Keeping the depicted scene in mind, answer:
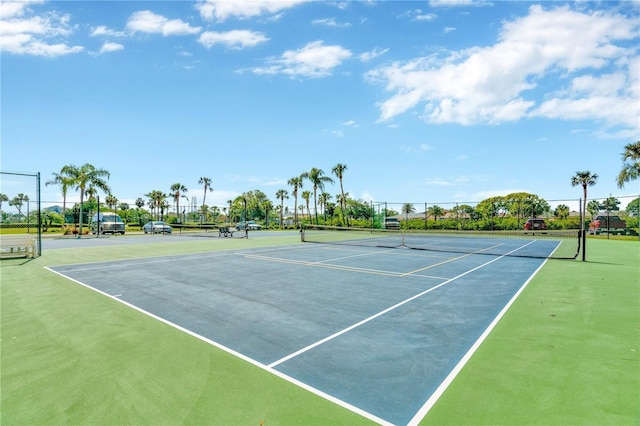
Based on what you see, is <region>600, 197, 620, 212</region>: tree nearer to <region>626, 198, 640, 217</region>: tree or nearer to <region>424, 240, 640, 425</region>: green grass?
<region>626, 198, 640, 217</region>: tree

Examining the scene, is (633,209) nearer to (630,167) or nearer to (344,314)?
(630,167)

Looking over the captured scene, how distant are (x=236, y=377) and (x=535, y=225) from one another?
117ft

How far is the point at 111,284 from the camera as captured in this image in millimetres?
8930

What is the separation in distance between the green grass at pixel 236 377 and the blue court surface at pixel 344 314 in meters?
0.29

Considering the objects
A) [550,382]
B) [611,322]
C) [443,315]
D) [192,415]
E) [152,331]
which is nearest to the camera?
[192,415]

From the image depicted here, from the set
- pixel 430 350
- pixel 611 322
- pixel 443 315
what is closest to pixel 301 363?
pixel 430 350

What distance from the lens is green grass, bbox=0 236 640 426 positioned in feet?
10.0

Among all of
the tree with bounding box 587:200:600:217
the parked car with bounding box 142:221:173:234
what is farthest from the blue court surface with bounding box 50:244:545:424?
the tree with bounding box 587:200:600:217

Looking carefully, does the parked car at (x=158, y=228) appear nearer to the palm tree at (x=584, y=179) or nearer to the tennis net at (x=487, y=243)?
the tennis net at (x=487, y=243)

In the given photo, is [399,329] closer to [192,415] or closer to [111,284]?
[192,415]

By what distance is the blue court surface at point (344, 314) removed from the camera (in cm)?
369

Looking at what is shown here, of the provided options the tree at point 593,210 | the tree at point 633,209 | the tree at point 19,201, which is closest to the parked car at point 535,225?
the tree at point 593,210

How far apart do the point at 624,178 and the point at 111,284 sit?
121 ft

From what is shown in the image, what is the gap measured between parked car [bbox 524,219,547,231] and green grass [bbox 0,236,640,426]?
93.8 ft
